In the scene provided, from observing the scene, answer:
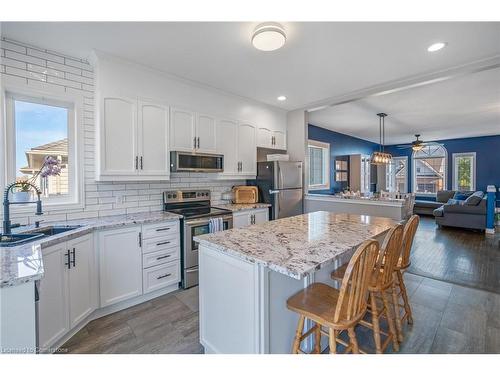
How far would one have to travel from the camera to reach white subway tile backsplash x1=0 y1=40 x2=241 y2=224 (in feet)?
7.38

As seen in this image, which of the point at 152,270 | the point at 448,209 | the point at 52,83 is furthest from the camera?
the point at 448,209

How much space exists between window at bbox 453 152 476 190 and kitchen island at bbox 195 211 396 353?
27.6 feet

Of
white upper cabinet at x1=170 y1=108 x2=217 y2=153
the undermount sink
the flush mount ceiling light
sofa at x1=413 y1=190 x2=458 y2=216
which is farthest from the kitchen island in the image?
sofa at x1=413 y1=190 x2=458 y2=216

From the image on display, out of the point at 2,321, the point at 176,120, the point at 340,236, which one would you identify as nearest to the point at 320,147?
the point at 176,120

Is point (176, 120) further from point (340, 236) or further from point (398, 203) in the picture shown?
point (398, 203)

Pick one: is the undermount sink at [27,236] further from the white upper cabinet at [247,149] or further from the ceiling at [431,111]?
the ceiling at [431,111]

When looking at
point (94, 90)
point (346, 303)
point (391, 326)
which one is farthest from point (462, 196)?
point (94, 90)

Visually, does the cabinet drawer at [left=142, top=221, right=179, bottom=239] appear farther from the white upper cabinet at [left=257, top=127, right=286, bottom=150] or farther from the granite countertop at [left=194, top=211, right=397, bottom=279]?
the white upper cabinet at [left=257, top=127, right=286, bottom=150]

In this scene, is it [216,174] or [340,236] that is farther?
[216,174]

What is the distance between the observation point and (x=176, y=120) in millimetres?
3029

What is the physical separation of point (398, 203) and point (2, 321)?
3988 millimetres

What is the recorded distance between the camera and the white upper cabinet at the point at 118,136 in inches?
97.9

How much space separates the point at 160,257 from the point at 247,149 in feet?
6.82

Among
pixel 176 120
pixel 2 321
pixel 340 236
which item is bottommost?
pixel 2 321
